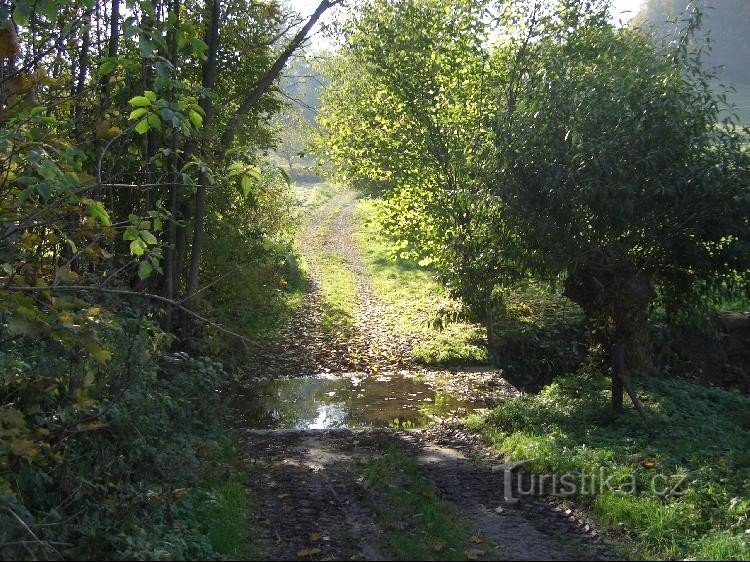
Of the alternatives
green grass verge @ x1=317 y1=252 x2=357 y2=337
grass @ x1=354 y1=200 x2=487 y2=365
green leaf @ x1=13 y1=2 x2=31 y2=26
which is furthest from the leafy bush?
green grass verge @ x1=317 y1=252 x2=357 y2=337

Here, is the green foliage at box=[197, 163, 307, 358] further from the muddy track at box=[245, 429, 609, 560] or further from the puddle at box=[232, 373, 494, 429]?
the muddy track at box=[245, 429, 609, 560]

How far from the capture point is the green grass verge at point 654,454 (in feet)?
21.3

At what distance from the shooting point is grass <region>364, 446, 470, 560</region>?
227 inches

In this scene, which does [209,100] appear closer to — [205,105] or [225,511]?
[205,105]

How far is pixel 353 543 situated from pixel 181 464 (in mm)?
2371

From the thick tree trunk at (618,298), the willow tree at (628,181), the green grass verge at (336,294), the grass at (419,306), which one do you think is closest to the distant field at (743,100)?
the grass at (419,306)

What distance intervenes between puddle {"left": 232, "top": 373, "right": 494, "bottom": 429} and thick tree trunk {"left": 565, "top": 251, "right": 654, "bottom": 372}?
282 centimetres

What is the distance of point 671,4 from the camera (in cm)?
7900

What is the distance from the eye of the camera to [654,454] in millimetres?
8391

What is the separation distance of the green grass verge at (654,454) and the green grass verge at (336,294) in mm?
8918

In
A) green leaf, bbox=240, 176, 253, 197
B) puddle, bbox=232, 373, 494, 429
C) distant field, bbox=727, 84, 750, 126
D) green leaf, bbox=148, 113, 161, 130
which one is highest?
distant field, bbox=727, 84, 750, 126

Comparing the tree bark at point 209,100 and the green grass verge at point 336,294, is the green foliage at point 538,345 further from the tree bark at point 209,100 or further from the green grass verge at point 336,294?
the tree bark at point 209,100

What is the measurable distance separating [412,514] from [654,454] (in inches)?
137

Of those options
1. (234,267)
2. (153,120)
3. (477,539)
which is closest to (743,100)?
(234,267)
